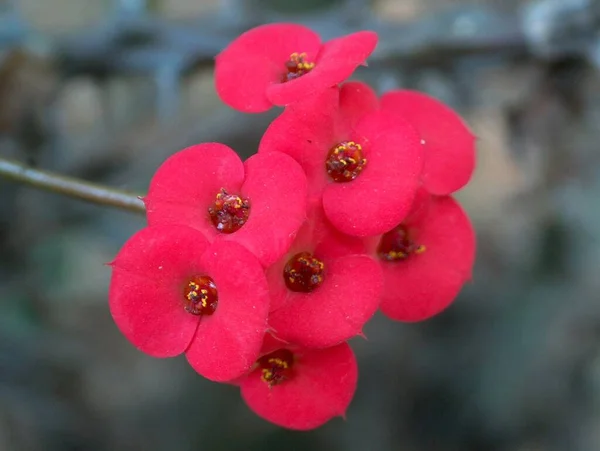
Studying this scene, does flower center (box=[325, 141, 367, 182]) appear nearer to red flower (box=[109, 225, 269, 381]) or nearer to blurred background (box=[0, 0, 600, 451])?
red flower (box=[109, 225, 269, 381])

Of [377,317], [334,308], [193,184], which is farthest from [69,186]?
[377,317]

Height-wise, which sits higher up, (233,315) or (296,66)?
(296,66)

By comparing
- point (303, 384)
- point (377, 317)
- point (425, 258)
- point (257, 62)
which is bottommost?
point (377, 317)

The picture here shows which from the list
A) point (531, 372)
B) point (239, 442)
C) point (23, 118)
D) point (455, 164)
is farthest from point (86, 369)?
point (455, 164)

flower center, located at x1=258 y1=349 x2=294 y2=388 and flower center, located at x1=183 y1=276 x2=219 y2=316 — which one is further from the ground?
flower center, located at x1=183 y1=276 x2=219 y2=316

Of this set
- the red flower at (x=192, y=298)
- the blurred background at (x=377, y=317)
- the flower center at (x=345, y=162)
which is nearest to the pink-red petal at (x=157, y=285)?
the red flower at (x=192, y=298)

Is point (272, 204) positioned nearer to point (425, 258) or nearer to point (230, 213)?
point (230, 213)

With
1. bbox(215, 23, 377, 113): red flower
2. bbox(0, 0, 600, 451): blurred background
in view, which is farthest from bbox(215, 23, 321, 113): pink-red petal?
bbox(0, 0, 600, 451): blurred background

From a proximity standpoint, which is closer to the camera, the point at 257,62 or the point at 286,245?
the point at 286,245

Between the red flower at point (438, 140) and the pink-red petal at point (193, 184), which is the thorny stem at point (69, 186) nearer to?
the pink-red petal at point (193, 184)
